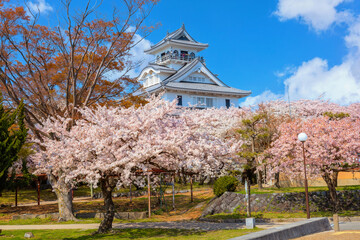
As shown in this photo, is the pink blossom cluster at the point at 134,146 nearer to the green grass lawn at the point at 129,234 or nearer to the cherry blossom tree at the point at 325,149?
the green grass lawn at the point at 129,234

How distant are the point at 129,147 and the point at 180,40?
140 ft

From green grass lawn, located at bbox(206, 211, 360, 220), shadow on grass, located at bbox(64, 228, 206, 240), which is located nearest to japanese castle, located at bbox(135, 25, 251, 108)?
green grass lawn, located at bbox(206, 211, 360, 220)

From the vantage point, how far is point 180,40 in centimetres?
5450

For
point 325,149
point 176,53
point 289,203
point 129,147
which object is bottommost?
point 289,203

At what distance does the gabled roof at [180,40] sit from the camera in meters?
53.7

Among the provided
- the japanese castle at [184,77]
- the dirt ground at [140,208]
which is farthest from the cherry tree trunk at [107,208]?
the japanese castle at [184,77]

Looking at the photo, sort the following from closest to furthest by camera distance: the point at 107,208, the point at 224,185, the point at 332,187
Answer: the point at 107,208
the point at 332,187
the point at 224,185

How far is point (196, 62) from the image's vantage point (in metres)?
48.0

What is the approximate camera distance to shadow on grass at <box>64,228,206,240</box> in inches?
544

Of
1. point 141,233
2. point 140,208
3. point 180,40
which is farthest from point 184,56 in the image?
point 141,233

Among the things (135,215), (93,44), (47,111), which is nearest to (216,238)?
(135,215)

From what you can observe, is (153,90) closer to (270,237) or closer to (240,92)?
(240,92)

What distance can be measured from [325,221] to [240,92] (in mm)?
35363

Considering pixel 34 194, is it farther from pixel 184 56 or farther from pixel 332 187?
pixel 184 56
